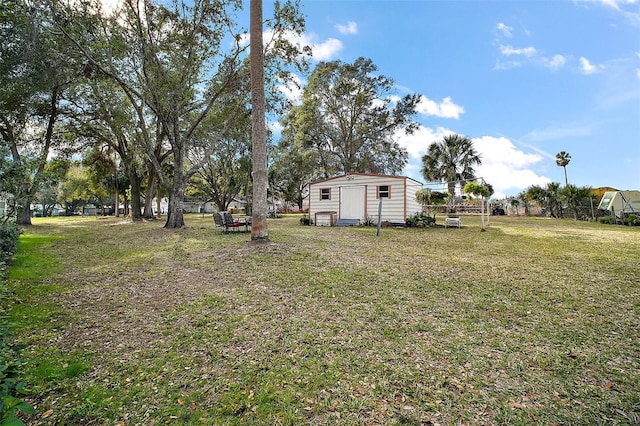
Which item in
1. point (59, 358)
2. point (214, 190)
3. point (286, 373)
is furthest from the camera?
point (214, 190)

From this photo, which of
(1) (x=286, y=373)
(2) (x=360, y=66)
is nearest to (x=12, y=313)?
(1) (x=286, y=373)

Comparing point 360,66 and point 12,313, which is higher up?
point 360,66

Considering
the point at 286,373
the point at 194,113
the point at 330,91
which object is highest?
the point at 330,91

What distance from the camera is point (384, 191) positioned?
651 inches

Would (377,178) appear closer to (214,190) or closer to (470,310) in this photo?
(470,310)

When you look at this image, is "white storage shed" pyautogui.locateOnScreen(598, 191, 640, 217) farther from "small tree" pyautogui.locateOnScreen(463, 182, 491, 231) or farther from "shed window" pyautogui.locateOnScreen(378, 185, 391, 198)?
"shed window" pyautogui.locateOnScreen(378, 185, 391, 198)

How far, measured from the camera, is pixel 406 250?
334 inches

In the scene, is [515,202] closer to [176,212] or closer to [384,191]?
[384,191]

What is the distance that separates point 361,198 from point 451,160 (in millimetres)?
14625

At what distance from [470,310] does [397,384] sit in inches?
82.1

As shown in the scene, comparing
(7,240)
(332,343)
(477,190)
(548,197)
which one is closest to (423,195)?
(477,190)

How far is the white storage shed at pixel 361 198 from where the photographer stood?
16125 mm

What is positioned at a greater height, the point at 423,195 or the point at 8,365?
the point at 423,195

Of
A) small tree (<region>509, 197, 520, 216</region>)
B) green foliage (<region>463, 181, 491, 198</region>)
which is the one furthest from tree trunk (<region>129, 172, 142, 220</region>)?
small tree (<region>509, 197, 520, 216</region>)
